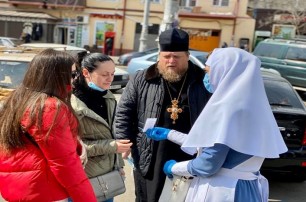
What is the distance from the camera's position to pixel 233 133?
1.98 meters

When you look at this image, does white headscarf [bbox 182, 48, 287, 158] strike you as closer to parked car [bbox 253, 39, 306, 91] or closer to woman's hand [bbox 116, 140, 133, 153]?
woman's hand [bbox 116, 140, 133, 153]

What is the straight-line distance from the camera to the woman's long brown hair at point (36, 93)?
1775 mm

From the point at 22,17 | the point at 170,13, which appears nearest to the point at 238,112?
the point at 170,13

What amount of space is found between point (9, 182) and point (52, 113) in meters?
0.41

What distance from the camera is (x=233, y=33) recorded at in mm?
27797

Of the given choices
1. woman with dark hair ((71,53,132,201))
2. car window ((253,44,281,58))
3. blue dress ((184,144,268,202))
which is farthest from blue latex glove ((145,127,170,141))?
car window ((253,44,281,58))

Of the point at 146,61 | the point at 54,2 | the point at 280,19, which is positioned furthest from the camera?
the point at 280,19

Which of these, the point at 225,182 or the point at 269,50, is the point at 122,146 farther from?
the point at 269,50

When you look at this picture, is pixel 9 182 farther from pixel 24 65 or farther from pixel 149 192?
Answer: pixel 24 65

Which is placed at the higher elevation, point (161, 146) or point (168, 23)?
point (168, 23)

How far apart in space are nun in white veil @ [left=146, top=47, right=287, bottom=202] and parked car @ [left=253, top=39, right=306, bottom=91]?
1117 centimetres

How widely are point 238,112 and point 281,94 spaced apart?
3713mm

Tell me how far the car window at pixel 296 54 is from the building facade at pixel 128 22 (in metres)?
14.7

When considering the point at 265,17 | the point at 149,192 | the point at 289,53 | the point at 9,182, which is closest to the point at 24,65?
the point at 149,192
